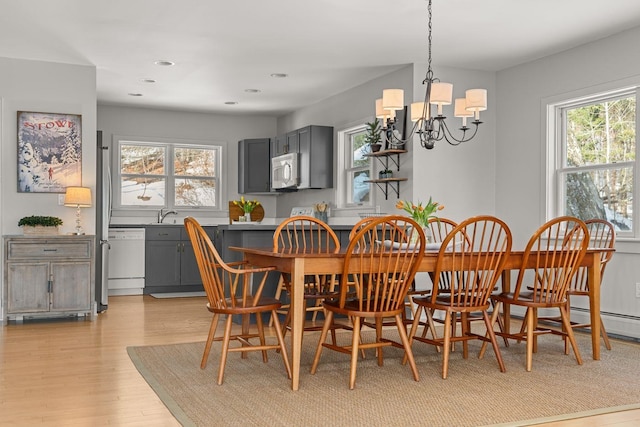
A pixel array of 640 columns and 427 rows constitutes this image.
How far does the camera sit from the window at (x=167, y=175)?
8586mm

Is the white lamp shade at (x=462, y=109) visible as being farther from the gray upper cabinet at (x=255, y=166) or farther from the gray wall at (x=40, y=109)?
the gray upper cabinet at (x=255, y=166)

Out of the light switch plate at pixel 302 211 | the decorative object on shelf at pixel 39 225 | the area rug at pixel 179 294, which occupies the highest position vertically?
the light switch plate at pixel 302 211

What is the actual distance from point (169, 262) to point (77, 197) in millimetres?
2390

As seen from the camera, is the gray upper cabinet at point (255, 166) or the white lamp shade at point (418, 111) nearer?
the white lamp shade at point (418, 111)

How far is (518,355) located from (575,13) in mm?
2441

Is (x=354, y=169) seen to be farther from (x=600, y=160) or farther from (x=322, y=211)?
(x=600, y=160)

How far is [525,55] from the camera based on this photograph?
584 cm

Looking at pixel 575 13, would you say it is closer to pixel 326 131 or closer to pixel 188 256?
pixel 326 131

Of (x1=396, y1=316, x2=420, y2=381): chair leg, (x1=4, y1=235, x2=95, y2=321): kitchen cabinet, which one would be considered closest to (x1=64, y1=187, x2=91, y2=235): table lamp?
(x1=4, y1=235, x2=95, y2=321): kitchen cabinet

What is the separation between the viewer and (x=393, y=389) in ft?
10.9

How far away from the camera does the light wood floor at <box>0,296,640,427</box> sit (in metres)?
2.87

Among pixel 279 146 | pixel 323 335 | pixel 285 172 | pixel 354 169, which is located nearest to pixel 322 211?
pixel 354 169

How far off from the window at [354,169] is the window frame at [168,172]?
2296mm

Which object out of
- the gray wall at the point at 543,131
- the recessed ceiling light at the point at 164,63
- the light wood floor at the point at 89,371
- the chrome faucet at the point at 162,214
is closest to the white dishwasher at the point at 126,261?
the chrome faucet at the point at 162,214
